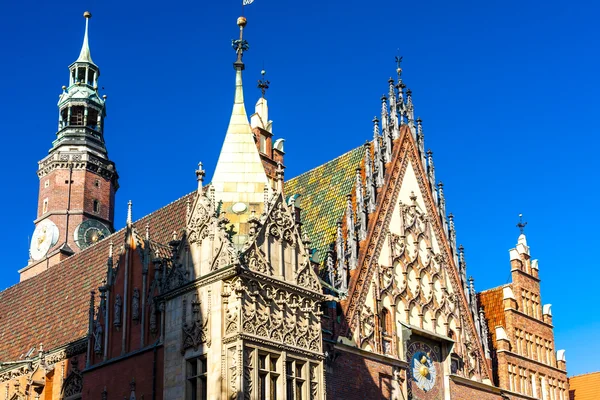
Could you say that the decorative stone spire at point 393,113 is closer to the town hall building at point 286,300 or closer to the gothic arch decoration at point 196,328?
the town hall building at point 286,300

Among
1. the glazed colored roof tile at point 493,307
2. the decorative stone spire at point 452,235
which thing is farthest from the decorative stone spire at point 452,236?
the glazed colored roof tile at point 493,307

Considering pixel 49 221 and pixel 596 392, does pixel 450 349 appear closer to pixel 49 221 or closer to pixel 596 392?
pixel 596 392

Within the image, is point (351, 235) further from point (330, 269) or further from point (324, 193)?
point (324, 193)

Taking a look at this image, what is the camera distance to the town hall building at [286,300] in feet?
78.8

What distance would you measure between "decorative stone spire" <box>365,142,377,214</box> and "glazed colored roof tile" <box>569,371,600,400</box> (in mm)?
18511

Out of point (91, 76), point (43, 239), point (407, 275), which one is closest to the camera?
point (407, 275)

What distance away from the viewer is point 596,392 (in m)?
44.7

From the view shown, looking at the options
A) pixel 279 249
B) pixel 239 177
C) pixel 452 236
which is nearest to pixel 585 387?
pixel 452 236

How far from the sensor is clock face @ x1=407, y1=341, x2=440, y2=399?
31156mm

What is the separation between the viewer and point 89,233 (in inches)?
1933

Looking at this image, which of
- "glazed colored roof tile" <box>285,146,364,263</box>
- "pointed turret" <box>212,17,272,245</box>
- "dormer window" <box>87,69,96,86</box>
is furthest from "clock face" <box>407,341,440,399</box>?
"dormer window" <box>87,69,96,86</box>

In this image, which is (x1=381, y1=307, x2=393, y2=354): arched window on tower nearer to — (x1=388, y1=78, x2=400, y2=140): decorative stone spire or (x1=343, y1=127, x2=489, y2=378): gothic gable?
(x1=343, y1=127, x2=489, y2=378): gothic gable

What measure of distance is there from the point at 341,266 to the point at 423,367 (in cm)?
459

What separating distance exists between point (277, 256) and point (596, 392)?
82.5 feet
